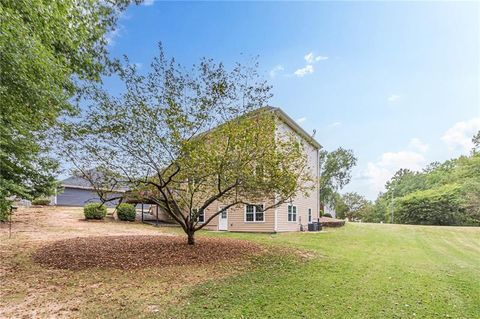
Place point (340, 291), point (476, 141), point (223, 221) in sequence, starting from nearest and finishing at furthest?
1. point (340, 291)
2. point (223, 221)
3. point (476, 141)

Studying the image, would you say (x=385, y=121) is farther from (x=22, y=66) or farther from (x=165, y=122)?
(x=22, y=66)

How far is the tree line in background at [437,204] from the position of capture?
89.7ft

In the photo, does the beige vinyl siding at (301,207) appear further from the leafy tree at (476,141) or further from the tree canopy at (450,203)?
the leafy tree at (476,141)

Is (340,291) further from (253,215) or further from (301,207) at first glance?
(301,207)

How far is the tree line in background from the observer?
1076 inches

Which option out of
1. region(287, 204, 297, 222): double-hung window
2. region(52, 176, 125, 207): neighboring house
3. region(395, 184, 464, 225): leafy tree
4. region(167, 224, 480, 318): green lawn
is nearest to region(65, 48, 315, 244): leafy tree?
region(167, 224, 480, 318): green lawn

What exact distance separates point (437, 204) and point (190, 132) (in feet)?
106

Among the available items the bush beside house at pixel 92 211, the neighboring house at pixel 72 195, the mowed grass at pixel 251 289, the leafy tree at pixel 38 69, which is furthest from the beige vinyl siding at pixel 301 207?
the neighboring house at pixel 72 195

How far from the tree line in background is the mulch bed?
24496 millimetres

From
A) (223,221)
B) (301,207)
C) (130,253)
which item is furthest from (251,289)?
(301,207)

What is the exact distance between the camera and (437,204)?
30.7m

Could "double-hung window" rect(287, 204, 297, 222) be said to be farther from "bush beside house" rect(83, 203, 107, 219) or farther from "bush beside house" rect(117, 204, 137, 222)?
"bush beside house" rect(83, 203, 107, 219)

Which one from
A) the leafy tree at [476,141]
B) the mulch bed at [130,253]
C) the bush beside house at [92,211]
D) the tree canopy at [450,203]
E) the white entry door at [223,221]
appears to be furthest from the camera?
the leafy tree at [476,141]

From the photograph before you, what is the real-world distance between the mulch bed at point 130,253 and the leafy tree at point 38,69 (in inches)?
88.8
